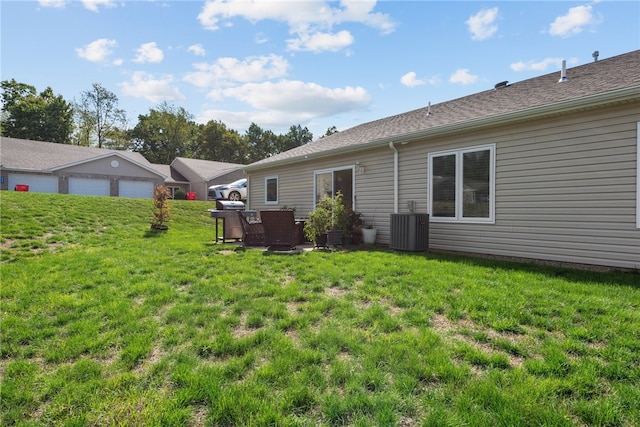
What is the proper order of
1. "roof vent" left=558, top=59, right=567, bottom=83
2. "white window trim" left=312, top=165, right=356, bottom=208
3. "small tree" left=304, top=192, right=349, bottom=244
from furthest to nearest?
"white window trim" left=312, top=165, right=356, bottom=208 < "small tree" left=304, top=192, right=349, bottom=244 < "roof vent" left=558, top=59, right=567, bottom=83

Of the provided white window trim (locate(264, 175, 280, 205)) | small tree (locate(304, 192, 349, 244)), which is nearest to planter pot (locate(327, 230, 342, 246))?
small tree (locate(304, 192, 349, 244))

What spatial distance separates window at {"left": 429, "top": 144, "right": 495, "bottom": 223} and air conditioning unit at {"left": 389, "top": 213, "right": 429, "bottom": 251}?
49 cm

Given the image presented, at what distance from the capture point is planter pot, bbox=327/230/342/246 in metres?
8.06

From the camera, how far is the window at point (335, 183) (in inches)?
376

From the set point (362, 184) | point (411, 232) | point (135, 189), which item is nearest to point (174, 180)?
point (135, 189)

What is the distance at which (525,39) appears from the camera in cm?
842

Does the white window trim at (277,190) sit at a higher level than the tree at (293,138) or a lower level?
lower

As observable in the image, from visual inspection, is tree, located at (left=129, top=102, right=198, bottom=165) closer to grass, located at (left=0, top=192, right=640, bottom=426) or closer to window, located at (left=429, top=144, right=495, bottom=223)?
grass, located at (left=0, top=192, right=640, bottom=426)

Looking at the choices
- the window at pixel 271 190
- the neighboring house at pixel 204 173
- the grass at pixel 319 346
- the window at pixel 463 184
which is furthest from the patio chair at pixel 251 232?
the neighboring house at pixel 204 173

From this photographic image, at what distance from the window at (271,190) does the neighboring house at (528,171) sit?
148 inches

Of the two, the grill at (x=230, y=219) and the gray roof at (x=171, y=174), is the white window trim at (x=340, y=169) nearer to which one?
the grill at (x=230, y=219)

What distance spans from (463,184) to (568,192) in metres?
1.80

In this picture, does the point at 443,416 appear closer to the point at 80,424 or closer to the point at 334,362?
the point at 334,362

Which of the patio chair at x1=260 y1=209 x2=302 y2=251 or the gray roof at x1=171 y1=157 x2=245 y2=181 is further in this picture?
the gray roof at x1=171 y1=157 x2=245 y2=181
